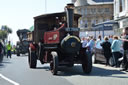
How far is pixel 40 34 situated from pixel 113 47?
3.81 meters

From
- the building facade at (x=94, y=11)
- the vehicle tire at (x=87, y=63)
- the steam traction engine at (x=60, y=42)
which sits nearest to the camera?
the steam traction engine at (x=60, y=42)

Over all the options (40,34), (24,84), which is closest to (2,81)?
(24,84)

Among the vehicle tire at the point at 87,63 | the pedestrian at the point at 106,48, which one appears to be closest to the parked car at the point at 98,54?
the pedestrian at the point at 106,48

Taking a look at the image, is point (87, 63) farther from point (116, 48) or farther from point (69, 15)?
point (116, 48)

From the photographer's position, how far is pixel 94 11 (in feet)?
286

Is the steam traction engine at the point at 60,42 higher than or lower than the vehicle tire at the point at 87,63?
higher

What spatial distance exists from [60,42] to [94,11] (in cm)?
7507

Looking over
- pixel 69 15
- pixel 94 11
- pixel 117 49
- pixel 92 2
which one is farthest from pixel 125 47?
pixel 92 2

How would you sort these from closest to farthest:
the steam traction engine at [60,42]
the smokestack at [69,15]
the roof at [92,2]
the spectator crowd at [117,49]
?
the steam traction engine at [60,42] < the smokestack at [69,15] < the spectator crowd at [117,49] < the roof at [92,2]

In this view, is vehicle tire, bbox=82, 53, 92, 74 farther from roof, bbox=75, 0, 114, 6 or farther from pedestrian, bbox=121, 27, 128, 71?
roof, bbox=75, 0, 114, 6

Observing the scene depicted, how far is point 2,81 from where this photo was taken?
36.0 feet

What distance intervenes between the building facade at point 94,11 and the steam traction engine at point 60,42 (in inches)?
2719

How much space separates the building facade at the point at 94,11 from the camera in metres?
85.4

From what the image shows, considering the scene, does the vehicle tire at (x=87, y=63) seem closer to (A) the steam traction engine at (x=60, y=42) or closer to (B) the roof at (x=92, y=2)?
(A) the steam traction engine at (x=60, y=42)
